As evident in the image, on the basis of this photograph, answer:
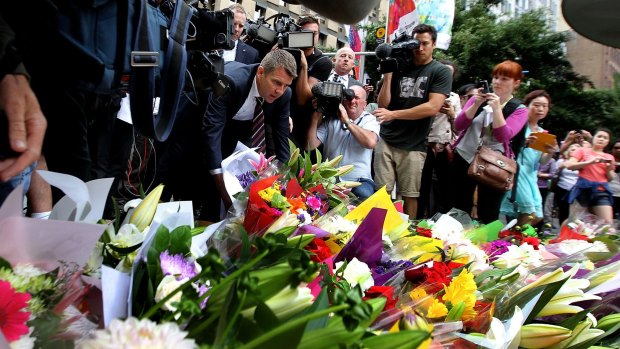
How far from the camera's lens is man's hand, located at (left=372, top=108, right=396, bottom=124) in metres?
4.23

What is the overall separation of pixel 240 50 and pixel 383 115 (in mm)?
1076

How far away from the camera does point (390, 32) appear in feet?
23.1

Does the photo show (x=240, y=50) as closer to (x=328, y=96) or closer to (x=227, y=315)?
(x=328, y=96)

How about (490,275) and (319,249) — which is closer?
(319,249)

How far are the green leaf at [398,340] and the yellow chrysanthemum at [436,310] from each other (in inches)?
15.7

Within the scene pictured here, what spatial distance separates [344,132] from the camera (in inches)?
163

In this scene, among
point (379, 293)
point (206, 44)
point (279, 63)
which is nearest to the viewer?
point (379, 293)

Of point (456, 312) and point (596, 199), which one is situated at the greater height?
point (456, 312)

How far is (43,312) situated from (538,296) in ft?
3.19

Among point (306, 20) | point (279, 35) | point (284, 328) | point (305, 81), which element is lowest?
point (284, 328)

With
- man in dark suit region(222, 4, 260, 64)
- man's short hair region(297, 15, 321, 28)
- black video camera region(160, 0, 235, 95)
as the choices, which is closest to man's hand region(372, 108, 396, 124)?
man's short hair region(297, 15, 321, 28)

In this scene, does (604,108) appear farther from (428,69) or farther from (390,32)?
(428,69)

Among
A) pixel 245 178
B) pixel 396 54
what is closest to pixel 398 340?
pixel 245 178

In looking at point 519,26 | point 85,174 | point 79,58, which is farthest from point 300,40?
point 519,26
